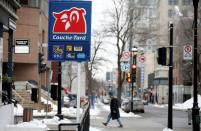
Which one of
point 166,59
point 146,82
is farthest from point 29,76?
point 146,82

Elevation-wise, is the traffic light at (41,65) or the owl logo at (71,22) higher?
the owl logo at (71,22)

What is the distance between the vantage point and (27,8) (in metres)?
59.6

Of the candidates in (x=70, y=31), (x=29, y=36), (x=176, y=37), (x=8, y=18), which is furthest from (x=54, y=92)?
(x=176, y=37)

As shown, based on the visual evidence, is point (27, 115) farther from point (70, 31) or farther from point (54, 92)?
point (54, 92)

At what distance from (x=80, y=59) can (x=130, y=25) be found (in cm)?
5324

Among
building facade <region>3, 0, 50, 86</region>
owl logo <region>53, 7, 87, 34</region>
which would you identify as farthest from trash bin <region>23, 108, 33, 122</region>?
building facade <region>3, 0, 50, 86</region>

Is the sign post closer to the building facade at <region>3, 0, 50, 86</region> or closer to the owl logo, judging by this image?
the owl logo

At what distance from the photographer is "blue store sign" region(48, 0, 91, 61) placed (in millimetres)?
14914

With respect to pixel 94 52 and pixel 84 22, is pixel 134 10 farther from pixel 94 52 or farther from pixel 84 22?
pixel 84 22

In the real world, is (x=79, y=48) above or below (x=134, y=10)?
below

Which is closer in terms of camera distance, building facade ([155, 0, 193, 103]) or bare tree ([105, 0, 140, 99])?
bare tree ([105, 0, 140, 99])

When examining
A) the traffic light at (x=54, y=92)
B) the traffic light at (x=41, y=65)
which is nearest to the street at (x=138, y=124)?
the traffic light at (x=54, y=92)

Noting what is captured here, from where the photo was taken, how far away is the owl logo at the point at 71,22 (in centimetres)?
1490

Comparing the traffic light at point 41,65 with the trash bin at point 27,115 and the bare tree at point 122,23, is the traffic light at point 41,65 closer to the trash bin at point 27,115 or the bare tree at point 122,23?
the trash bin at point 27,115
